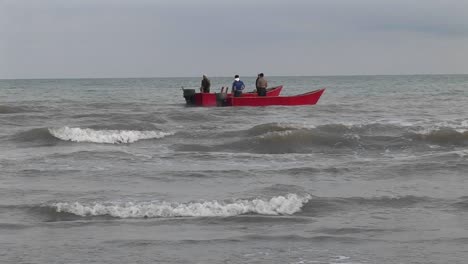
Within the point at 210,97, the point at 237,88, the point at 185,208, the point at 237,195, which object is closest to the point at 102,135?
the point at 237,195

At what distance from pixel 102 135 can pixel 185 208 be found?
10741 mm

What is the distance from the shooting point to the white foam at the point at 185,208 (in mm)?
8789

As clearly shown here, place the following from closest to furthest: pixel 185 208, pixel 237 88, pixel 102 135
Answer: pixel 185 208
pixel 102 135
pixel 237 88

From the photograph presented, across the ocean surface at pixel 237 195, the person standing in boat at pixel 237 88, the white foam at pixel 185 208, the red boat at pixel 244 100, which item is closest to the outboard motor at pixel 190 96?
the red boat at pixel 244 100

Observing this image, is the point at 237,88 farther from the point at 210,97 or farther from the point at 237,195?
the point at 237,195

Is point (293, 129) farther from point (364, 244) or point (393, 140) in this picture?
point (364, 244)

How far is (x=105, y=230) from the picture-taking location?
26.1ft

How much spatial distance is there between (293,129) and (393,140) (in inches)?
Result: 109

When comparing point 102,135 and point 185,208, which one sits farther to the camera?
point 102,135

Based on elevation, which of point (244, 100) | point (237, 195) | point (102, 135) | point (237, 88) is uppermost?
point (237, 88)

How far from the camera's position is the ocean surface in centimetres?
709

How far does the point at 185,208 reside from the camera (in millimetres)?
8977

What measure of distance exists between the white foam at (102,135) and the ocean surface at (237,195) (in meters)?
0.05

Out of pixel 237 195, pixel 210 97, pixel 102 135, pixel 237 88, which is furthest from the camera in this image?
pixel 210 97
